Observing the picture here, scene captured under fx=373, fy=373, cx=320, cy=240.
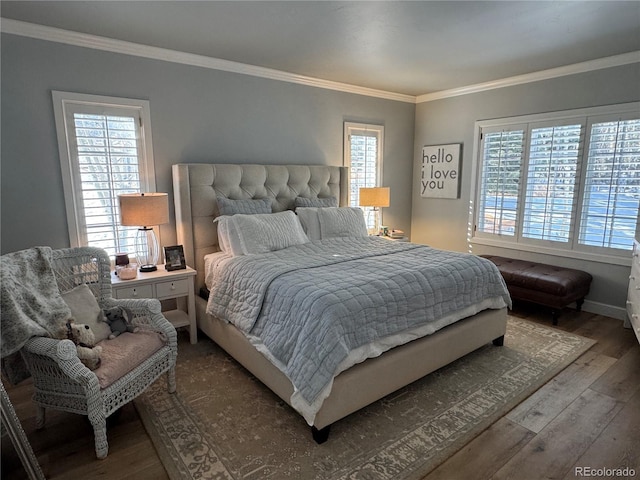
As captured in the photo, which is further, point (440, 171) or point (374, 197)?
point (440, 171)

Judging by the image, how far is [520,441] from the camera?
2.10m

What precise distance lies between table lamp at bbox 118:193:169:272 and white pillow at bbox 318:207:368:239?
60.1 inches

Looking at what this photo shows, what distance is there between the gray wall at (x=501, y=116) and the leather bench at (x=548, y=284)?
0.20 m

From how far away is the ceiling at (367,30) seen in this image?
246 centimetres

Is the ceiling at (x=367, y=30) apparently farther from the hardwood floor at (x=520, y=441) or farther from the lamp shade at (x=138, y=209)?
the hardwood floor at (x=520, y=441)

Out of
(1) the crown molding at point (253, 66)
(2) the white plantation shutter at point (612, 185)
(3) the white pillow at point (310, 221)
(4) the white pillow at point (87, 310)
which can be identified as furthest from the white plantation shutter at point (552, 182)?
(4) the white pillow at point (87, 310)

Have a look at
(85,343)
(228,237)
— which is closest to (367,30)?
(228,237)

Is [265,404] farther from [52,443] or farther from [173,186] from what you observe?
[173,186]

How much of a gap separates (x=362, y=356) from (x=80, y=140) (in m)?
2.81

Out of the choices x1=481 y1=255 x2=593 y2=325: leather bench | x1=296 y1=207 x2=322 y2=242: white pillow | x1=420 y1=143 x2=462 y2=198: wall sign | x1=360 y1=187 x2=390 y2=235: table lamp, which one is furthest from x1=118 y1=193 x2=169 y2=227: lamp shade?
x1=420 y1=143 x2=462 y2=198: wall sign

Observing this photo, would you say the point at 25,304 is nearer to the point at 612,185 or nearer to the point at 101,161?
the point at 101,161

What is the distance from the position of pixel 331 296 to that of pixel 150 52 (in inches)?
107

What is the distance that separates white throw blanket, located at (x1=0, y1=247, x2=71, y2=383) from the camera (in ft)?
6.25

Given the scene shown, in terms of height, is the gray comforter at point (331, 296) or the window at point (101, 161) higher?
the window at point (101, 161)
